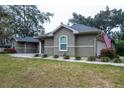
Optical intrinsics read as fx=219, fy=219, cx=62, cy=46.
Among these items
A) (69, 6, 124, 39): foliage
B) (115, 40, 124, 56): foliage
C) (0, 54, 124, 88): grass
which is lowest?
(0, 54, 124, 88): grass

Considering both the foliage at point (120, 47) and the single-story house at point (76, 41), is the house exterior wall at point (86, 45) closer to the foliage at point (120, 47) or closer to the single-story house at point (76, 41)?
the single-story house at point (76, 41)

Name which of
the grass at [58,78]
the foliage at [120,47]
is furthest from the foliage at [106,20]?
the grass at [58,78]

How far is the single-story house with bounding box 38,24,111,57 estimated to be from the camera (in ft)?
66.3

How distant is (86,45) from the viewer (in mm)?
20625

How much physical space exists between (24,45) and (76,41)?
18332mm

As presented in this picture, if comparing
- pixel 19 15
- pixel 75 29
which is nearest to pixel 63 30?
pixel 75 29

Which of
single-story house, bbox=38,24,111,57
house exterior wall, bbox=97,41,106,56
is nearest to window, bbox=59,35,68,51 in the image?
single-story house, bbox=38,24,111,57

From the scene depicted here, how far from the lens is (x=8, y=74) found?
371 inches

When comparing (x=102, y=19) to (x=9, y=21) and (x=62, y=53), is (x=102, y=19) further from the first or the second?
(x=9, y=21)

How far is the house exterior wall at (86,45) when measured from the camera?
2015 cm

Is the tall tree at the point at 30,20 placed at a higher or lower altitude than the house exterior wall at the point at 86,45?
higher

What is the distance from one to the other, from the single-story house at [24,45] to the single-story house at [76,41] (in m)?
14.7

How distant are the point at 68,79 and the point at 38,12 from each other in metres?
36.5

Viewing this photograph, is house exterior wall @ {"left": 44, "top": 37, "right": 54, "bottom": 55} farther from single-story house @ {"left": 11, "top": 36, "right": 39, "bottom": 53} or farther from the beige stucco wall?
single-story house @ {"left": 11, "top": 36, "right": 39, "bottom": 53}
